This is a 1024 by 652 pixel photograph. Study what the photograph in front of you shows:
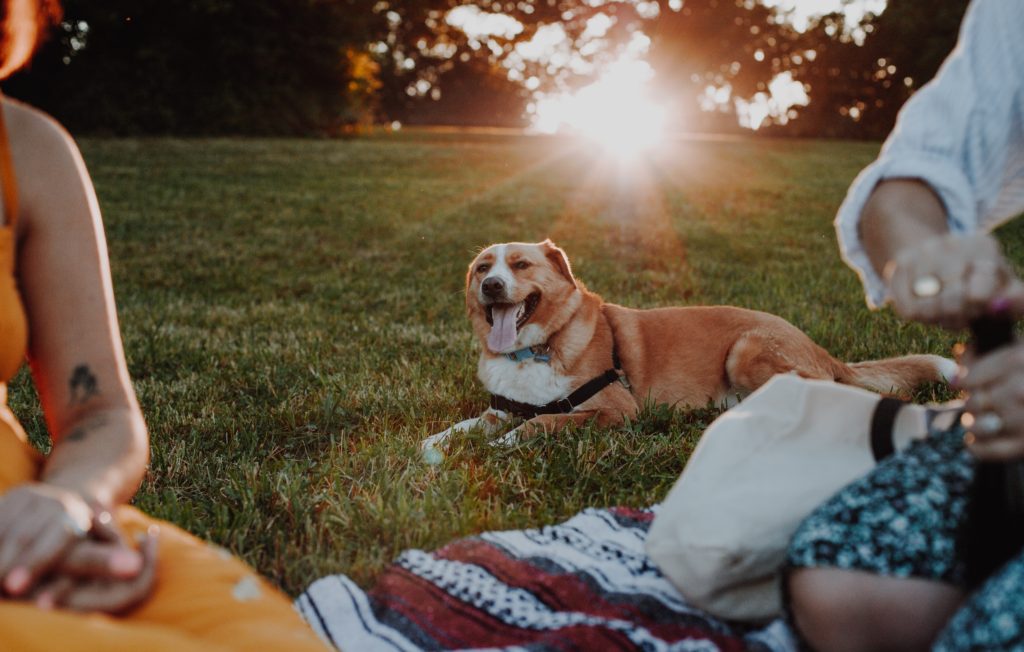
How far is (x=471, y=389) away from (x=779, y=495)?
2.80m

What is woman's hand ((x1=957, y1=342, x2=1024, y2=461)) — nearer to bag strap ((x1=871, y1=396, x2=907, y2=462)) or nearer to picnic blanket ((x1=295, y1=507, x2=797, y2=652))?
bag strap ((x1=871, y1=396, x2=907, y2=462))

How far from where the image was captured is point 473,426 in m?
3.52

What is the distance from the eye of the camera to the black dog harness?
3955 millimetres

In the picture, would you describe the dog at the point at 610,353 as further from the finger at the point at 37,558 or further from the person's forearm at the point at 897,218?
the finger at the point at 37,558

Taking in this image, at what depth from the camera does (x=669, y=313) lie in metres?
4.50

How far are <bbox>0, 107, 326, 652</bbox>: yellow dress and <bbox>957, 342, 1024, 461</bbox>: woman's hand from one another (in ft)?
3.09

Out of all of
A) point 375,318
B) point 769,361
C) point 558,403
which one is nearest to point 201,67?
point 375,318

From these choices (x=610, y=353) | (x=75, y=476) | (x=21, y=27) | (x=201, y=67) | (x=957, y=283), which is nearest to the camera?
(x=957, y=283)

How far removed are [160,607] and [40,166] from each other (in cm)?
77

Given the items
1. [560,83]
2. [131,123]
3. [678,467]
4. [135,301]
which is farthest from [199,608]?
[560,83]

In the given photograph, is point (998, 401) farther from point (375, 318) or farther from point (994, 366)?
point (375, 318)

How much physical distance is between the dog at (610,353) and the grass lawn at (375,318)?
0.26m

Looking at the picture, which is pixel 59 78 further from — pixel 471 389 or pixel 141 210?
pixel 471 389

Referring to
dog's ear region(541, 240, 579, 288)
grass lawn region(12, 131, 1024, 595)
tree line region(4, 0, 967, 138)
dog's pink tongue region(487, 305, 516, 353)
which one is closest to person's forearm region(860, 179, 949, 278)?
grass lawn region(12, 131, 1024, 595)
